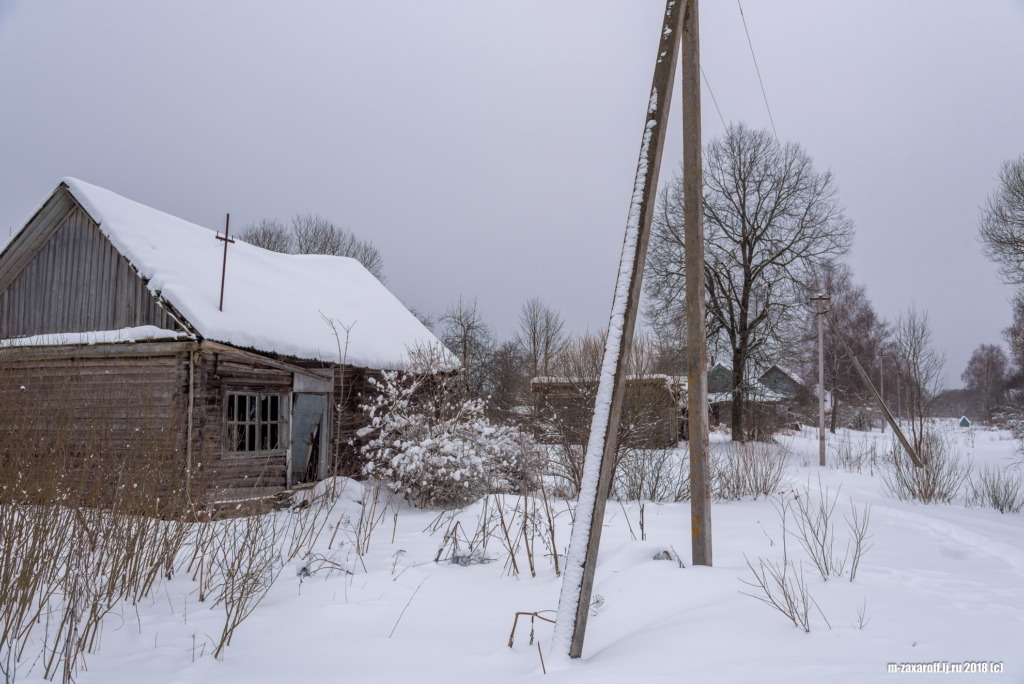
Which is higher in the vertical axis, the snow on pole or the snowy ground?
the snow on pole

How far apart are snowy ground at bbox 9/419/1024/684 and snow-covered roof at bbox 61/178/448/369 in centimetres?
375

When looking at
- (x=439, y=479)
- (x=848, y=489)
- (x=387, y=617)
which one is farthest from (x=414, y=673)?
(x=848, y=489)

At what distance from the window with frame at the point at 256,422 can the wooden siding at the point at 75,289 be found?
184cm

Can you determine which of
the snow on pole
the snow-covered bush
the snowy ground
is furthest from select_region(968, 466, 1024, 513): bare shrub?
the snow on pole

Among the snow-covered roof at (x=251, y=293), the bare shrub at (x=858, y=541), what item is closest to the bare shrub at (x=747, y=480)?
the bare shrub at (x=858, y=541)

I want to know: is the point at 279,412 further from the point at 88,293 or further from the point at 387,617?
the point at 387,617

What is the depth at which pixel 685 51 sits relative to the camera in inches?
201

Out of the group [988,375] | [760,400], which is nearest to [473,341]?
[760,400]

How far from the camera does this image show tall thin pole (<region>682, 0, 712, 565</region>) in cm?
481

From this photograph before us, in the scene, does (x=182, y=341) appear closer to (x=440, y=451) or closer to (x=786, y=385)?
(x=440, y=451)

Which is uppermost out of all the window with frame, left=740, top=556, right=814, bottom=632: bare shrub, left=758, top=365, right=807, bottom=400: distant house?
left=758, top=365, right=807, bottom=400: distant house

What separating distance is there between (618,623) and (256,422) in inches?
336

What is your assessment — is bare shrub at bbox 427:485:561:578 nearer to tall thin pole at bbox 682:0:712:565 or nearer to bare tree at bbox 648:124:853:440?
tall thin pole at bbox 682:0:712:565

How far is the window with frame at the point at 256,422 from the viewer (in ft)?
34.3
